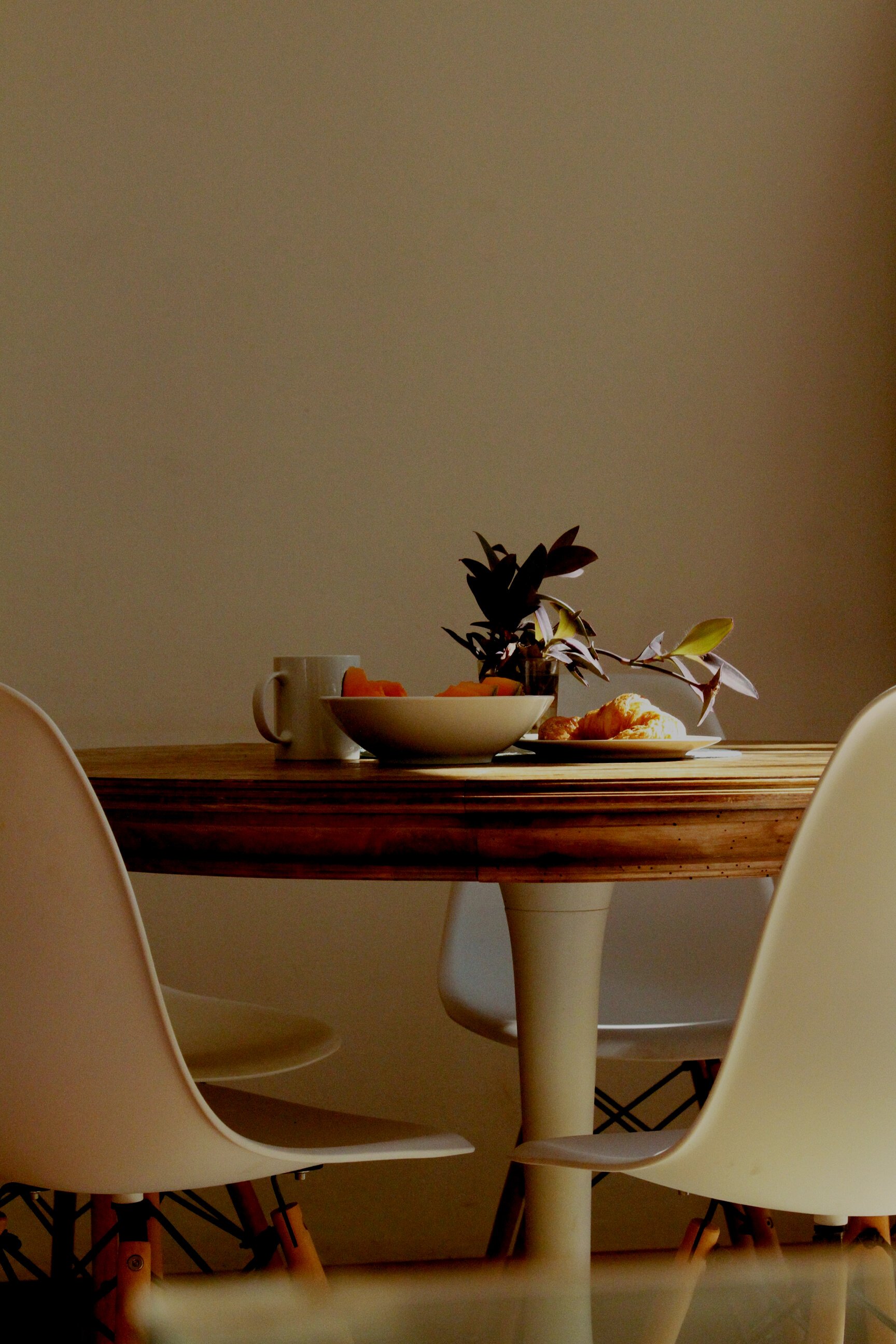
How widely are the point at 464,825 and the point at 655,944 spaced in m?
1.03

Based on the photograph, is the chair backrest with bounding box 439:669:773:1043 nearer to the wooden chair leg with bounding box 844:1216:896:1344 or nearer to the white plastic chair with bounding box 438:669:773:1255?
the white plastic chair with bounding box 438:669:773:1255

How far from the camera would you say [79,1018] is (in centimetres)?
93

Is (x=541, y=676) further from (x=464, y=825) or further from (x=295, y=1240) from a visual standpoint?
(x=295, y=1240)

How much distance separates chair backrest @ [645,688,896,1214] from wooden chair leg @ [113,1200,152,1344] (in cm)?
39

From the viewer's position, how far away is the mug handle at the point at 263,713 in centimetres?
133

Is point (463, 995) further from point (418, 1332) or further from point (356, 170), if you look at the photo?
point (356, 170)

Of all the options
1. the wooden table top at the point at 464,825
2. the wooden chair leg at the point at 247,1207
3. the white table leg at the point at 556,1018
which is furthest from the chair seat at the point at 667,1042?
the wooden table top at the point at 464,825

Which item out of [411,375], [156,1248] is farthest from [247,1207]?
[411,375]

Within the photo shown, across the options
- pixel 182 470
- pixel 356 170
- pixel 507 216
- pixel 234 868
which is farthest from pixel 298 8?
pixel 234 868

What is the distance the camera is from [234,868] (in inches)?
38.7

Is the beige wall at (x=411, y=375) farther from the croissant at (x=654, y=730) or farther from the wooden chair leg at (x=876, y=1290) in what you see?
the wooden chair leg at (x=876, y=1290)

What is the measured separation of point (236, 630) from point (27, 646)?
396 mm

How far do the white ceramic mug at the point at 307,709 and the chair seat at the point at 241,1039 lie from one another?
1.01 feet

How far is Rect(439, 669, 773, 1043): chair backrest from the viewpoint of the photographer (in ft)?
5.73
